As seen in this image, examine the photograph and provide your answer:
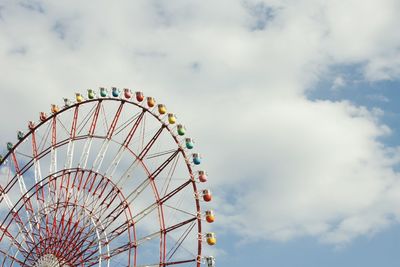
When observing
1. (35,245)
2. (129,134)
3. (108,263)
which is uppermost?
(129,134)

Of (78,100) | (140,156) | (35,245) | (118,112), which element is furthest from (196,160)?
(35,245)

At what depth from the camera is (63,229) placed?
128 ft

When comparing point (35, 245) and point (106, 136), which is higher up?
point (106, 136)

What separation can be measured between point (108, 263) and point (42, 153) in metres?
11.3

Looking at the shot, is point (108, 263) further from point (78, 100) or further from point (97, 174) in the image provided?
point (78, 100)

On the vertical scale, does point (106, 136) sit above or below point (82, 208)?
above

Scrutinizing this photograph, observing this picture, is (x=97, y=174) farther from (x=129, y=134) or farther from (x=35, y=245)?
(x=35, y=245)

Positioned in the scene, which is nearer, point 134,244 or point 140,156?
point 134,244

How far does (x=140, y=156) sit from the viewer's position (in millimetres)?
39531

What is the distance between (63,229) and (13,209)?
19.9ft

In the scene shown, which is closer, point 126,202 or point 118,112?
point 126,202

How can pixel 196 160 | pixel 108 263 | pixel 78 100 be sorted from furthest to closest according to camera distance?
pixel 78 100
pixel 196 160
pixel 108 263

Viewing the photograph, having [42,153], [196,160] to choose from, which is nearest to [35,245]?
[42,153]

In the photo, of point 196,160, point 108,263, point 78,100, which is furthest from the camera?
point 78,100
